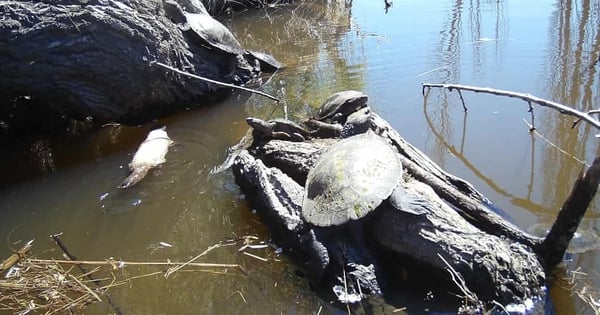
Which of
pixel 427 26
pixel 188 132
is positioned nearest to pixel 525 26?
pixel 427 26

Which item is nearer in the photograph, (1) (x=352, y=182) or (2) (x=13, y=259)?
(1) (x=352, y=182)

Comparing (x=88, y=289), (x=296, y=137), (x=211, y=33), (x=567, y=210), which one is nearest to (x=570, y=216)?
(x=567, y=210)

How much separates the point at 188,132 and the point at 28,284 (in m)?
2.86

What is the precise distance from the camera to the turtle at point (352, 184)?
3488mm

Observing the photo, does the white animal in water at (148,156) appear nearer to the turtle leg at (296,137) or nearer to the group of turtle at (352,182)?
the turtle leg at (296,137)

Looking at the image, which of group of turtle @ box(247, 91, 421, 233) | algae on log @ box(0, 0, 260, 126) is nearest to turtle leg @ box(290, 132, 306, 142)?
group of turtle @ box(247, 91, 421, 233)

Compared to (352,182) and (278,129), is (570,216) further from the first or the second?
(278,129)

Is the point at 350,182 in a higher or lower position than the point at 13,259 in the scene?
higher

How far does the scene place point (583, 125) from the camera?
5.14m

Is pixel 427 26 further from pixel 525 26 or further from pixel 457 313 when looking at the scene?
pixel 457 313

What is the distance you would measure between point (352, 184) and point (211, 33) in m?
4.53

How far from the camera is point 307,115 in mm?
6211

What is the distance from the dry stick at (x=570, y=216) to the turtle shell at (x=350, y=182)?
0.97 metres

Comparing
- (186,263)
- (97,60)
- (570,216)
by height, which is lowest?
(186,263)
